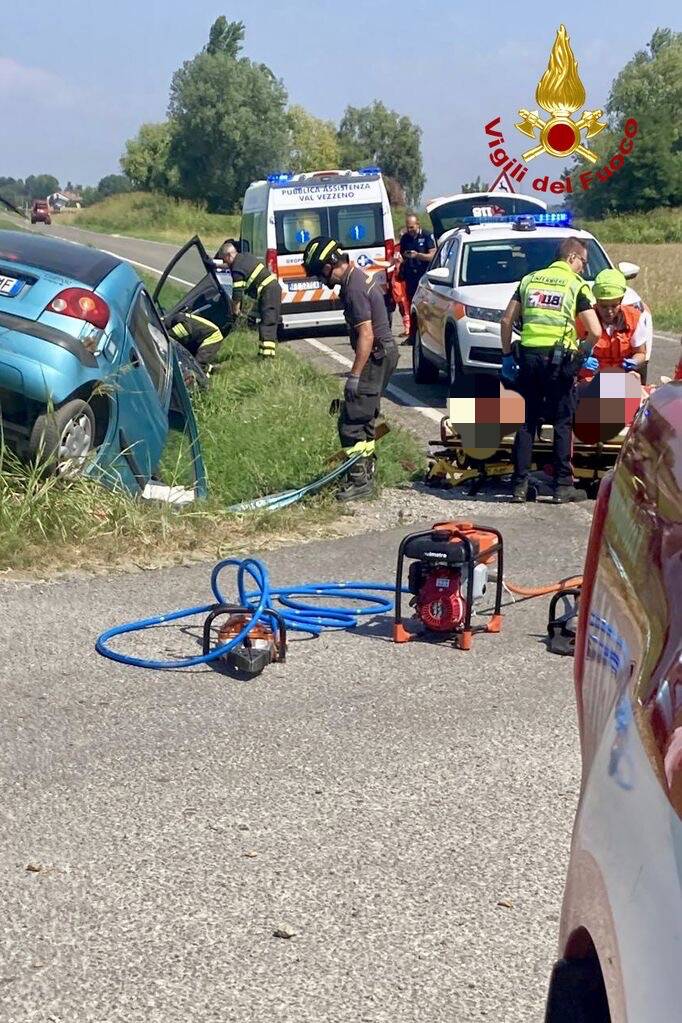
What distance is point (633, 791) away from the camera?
1821 mm

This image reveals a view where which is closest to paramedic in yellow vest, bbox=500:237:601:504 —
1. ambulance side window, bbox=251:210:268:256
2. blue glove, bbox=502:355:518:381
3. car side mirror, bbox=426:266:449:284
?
blue glove, bbox=502:355:518:381

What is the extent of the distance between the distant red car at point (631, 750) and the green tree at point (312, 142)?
10661 centimetres

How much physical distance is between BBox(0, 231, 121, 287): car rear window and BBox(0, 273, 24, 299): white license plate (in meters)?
0.22

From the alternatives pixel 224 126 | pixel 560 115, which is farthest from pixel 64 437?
pixel 224 126

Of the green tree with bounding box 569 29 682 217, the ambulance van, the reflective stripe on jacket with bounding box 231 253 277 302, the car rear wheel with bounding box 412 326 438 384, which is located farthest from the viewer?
the green tree with bounding box 569 29 682 217

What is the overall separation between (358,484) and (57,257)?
2.46 metres

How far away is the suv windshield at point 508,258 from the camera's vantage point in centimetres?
1367

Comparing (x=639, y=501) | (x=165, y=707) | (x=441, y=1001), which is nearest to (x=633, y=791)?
(x=639, y=501)

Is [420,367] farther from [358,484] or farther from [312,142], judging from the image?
[312,142]

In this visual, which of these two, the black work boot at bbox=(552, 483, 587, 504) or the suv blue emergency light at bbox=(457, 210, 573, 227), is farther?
the suv blue emergency light at bbox=(457, 210, 573, 227)

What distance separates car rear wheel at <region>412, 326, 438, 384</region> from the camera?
15.4 m

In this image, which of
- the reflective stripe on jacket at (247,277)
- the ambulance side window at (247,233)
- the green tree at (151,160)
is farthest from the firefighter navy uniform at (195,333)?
the green tree at (151,160)

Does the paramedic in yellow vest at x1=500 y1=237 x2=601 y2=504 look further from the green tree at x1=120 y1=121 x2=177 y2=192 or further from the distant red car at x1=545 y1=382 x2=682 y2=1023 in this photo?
the green tree at x1=120 y1=121 x2=177 y2=192

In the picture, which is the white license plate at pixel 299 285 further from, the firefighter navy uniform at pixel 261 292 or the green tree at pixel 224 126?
the green tree at pixel 224 126
